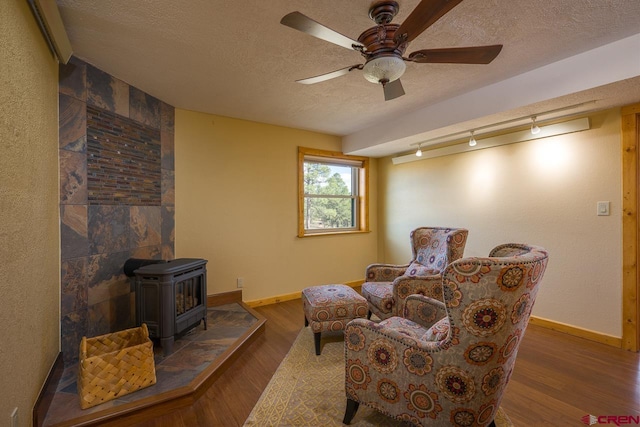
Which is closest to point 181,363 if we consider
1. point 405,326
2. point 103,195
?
point 103,195

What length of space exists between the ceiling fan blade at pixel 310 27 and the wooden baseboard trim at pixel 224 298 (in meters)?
2.98

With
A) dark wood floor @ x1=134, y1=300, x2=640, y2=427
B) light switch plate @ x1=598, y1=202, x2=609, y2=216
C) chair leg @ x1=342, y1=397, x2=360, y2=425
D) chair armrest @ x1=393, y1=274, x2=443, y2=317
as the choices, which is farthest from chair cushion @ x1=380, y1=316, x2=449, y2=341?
light switch plate @ x1=598, y1=202, x2=609, y2=216

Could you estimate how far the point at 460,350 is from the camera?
3.86 ft

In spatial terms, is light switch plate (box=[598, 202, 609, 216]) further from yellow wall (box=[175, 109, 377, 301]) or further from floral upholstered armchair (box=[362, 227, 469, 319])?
yellow wall (box=[175, 109, 377, 301])

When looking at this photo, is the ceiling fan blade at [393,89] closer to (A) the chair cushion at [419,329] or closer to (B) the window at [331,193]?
(A) the chair cushion at [419,329]

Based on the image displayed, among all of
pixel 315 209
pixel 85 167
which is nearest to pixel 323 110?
pixel 315 209

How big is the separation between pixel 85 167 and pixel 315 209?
110 inches

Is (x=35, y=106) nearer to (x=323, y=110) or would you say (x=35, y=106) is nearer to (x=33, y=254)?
(x=33, y=254)

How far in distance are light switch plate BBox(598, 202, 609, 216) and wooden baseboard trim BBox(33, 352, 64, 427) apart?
4361 mm

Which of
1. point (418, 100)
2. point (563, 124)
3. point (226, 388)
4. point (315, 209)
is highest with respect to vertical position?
point (418, 100)

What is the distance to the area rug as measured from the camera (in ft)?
5.32

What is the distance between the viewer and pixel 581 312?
2.66 meters

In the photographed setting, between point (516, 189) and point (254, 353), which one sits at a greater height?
point (516, 189)

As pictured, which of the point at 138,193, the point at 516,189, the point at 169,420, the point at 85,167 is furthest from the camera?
the point at 516,189
